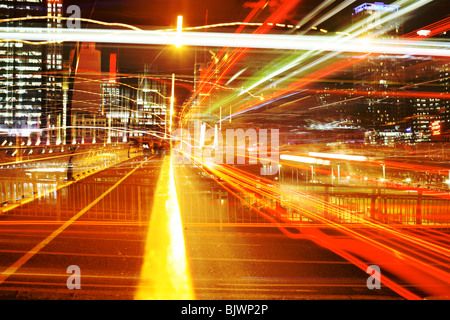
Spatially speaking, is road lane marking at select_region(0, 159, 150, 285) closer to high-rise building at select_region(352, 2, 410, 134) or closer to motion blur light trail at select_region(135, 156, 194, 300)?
motion blur light trail at select_region(135, 156, 194, 300)

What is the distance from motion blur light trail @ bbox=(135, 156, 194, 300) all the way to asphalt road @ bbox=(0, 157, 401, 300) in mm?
104

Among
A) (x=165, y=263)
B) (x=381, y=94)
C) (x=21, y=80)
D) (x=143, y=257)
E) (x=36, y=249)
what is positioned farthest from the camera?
(x=21, y=80)

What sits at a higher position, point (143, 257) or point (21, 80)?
point (21, 80)

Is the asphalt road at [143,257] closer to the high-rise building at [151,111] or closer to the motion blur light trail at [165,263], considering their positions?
the motion blur light trail at [165,263]

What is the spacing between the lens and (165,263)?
19.6 ft

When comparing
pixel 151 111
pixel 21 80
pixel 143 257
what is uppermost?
pixel 21 80

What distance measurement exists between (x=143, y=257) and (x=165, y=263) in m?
0.54

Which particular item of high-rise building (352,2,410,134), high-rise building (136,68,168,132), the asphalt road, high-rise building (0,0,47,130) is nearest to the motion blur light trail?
the asphalt road

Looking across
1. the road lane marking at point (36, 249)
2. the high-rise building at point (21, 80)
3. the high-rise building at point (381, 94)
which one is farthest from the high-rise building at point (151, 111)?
the road lane marking at point (36, 249)

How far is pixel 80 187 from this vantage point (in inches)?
646

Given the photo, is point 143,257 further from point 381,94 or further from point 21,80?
point 21,80

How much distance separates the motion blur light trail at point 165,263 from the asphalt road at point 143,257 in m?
0.10

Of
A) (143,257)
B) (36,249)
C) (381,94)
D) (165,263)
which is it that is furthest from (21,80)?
(165,263)
